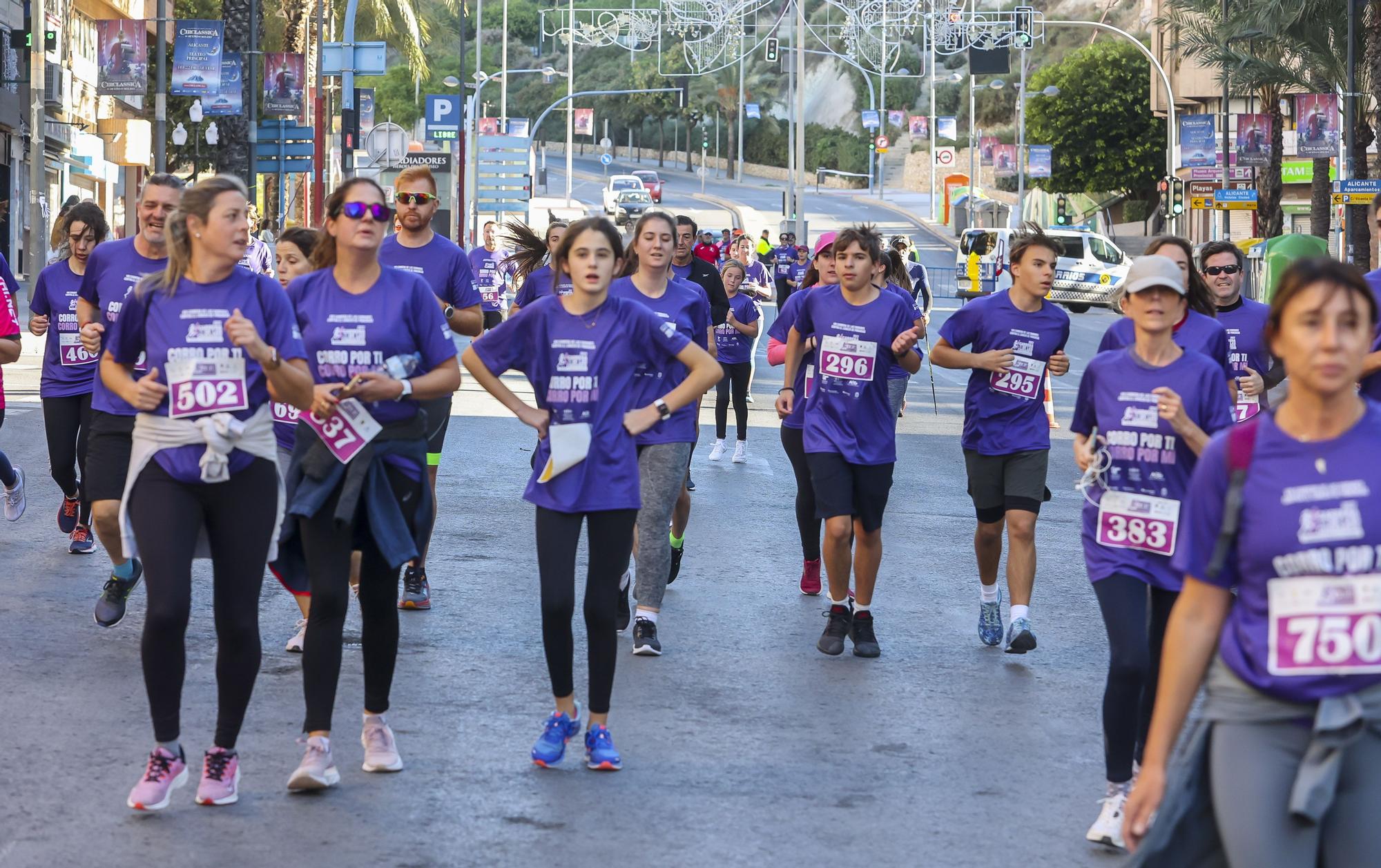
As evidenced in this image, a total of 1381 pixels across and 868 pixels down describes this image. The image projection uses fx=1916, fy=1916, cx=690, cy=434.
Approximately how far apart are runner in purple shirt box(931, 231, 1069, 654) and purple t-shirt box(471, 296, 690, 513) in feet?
6.88

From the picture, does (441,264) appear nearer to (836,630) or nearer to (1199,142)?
(836,630)

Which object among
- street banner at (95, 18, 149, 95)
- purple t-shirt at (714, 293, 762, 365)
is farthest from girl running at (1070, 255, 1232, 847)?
street banner at (95, 18, 149, 95)

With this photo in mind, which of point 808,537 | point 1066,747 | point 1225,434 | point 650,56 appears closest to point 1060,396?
point 808,537

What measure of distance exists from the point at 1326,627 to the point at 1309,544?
0.16 m

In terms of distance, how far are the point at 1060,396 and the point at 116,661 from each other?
55.9 ft

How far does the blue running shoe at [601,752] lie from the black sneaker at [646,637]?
6.45 feet

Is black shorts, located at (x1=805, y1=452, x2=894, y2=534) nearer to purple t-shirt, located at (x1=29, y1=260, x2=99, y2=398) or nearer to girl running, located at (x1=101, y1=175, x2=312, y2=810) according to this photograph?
girl running, located at (x1=101, y1=175, x2=312, y2=810)

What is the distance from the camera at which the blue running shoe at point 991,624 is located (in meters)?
8.73

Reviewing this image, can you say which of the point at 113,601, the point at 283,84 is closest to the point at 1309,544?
the point at 113,601

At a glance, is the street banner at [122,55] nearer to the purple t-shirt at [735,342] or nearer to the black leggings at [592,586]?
the purple t-shirt at [735,342]

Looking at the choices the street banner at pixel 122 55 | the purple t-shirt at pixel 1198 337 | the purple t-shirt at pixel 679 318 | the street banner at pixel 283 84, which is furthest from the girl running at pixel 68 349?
the street banner at pixel 283 84

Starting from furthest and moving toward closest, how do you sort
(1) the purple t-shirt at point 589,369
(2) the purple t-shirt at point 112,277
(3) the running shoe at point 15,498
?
(3) the running shoe at point 15,498
(2) the purple t-shirt at point 112,277
(1) the purple t-shirt at point 589,369

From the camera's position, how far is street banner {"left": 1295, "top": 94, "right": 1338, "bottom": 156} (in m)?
37.7

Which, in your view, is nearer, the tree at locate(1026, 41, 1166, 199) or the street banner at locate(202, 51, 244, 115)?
the street banner at locate(202, 51, 244, 115)
